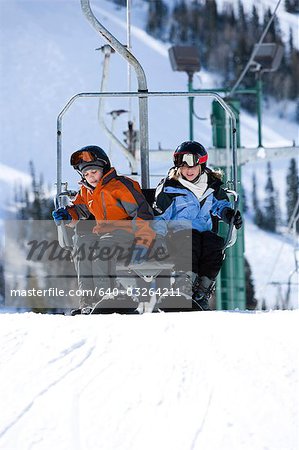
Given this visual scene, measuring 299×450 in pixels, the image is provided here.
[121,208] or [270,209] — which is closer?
[121,208]

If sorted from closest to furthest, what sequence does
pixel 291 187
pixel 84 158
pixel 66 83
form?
1. pixel 84 158
2. pixel 291 187
3. pixel 66 83

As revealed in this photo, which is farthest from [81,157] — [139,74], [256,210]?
[256,210]

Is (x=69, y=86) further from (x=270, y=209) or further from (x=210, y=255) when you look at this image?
(x=210, y=255)

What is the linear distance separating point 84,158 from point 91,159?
4cm

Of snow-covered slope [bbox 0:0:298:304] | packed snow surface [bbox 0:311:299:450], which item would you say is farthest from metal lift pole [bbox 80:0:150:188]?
snow-covered slope [bbox 0:0:298:304]

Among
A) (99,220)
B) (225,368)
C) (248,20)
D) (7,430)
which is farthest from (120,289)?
(248,20)

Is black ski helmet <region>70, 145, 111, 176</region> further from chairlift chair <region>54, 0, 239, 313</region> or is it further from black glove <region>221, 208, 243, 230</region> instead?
black glove <region>221, 208, 243, 230</region>

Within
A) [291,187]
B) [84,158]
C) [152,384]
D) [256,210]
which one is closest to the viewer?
[152,384]

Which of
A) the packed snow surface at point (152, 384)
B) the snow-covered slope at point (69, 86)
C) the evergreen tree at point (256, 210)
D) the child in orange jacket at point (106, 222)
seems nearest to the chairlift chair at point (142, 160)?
the child in orange jacket at point (106, 222)

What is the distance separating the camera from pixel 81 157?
5.11 metres

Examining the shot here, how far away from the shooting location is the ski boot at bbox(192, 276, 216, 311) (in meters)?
5.00

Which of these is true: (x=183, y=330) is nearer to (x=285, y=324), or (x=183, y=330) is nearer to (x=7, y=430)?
(x=285, y=324)

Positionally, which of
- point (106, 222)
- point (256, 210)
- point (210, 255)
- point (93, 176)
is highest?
point (256, 210)

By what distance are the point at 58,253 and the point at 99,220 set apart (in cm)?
63
